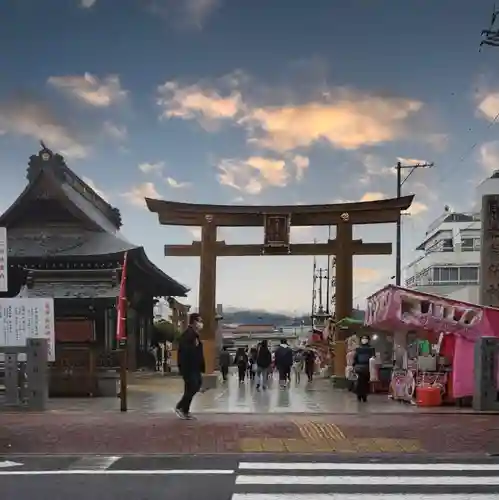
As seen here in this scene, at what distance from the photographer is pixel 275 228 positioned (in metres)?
28.1

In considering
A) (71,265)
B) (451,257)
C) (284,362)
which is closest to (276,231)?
(284,362)

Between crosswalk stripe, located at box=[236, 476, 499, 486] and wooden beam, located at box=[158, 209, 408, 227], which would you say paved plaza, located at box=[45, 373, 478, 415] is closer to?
crosswalk stripe, located at box=[236, 476, 499, 486]

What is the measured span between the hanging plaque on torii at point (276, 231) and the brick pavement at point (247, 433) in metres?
14.0

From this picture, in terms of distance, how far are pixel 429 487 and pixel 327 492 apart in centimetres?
113

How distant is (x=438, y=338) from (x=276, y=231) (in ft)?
36.3

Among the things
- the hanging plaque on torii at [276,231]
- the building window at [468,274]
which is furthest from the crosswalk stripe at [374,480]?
the building window at [468,274]

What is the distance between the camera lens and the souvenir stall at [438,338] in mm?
16453

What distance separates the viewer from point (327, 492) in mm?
7680

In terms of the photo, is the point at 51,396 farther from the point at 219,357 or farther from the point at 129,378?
the point at 219,357

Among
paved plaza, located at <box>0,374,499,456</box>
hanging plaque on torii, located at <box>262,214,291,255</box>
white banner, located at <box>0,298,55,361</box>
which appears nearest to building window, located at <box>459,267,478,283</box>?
hanging plaque on torii, located at <box>262,214,291,255</box>

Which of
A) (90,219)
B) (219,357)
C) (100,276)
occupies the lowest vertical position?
(219,357)

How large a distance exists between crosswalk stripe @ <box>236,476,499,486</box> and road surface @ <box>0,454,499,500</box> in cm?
1

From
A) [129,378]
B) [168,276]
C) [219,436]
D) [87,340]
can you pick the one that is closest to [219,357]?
[168,276]

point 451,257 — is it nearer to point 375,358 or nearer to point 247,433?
point 375,358
